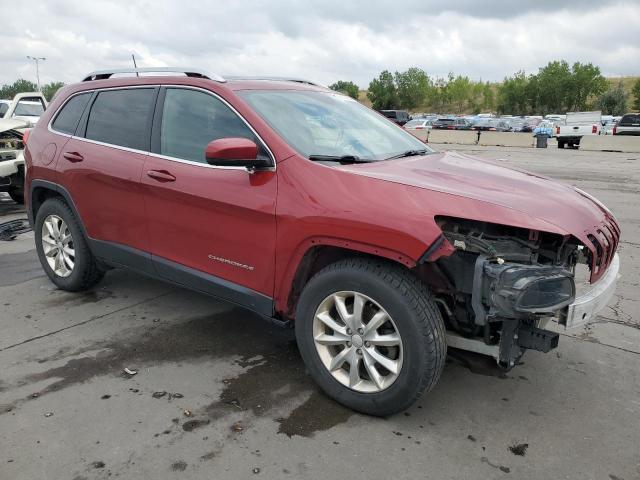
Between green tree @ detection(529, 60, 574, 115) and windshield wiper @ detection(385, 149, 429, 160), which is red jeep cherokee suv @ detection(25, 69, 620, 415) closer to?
windshield wiper @ detection(385, 149, 429, 160)

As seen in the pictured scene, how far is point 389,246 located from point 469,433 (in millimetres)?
1086

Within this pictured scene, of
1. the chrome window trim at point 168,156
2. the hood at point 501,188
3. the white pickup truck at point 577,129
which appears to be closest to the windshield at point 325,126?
→ the chrome window trim at point 168,156

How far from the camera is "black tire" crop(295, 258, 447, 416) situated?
2762 mm

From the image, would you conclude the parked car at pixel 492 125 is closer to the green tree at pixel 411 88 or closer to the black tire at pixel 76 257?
the black tire at pixel 76 257

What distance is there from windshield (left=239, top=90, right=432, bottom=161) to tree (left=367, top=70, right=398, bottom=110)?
11685 centimetres

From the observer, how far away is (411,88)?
11769 cm

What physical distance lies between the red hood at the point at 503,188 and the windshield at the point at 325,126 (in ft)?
0.83

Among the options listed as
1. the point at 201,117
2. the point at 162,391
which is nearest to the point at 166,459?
the point at 162,391

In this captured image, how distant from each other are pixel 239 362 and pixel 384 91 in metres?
120

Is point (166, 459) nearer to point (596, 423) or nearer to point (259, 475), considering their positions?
point (259, 475)

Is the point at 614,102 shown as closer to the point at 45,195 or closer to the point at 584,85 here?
the point at 584,85

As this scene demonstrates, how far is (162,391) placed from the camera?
329cm

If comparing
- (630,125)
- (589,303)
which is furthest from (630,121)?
(589,303)

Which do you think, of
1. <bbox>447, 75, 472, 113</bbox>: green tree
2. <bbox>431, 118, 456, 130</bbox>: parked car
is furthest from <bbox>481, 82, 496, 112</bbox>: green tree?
<bbox>431, 118, 456, 130</bbox>: parked car
